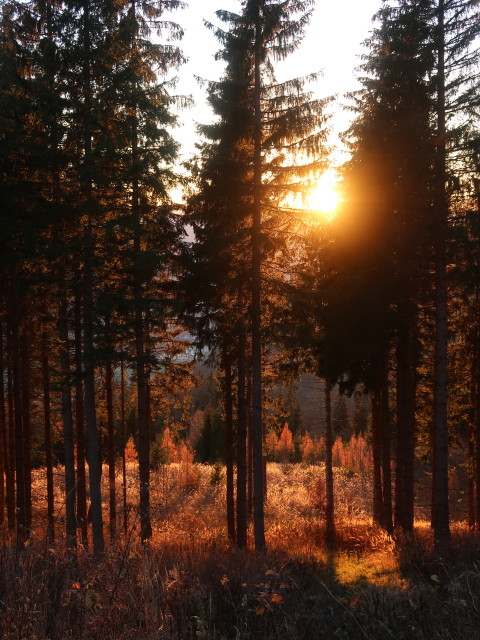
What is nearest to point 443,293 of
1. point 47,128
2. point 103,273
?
point 103,273

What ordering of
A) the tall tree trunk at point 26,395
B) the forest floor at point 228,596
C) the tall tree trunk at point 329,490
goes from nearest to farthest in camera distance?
the forest floor at point 228,596
the tall tree trunk at point 26,395
the tall tree trunk at point 329,490

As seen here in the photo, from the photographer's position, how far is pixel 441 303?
1203cm

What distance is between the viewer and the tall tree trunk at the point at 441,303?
38.1 feet

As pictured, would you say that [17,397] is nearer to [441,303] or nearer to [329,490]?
[329,490]

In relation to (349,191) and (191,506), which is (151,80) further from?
(191,506)

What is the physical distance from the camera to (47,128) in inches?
486

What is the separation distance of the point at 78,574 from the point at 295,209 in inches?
409

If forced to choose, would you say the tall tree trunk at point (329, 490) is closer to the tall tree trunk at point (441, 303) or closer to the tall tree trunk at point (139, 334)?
the tall tree trunk at point (441, 303)

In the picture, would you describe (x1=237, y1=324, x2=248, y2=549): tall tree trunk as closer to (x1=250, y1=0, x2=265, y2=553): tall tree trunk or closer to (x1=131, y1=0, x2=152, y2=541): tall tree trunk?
(x1=250, y1=0, x2=265, y2=553): tall tree trunk

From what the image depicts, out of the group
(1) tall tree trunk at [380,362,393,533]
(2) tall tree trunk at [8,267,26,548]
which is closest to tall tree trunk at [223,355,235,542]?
(1) tall tree trunk at [380,362,393,533]

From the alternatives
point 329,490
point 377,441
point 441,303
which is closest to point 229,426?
point 329,490

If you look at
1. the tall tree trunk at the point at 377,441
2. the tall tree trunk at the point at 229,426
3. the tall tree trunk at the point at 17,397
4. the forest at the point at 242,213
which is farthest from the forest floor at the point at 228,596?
the tall tree trunk at the point at 17,397

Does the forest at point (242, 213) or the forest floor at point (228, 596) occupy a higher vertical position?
the forest at point (242, 213)

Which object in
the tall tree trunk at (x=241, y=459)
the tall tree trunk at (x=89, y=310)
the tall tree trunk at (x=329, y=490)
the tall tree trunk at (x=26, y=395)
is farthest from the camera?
the tall tree trunk at (x=329, y=490)
